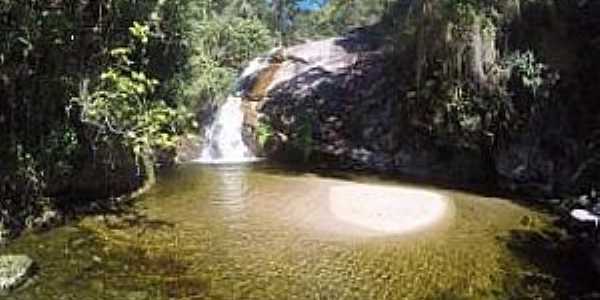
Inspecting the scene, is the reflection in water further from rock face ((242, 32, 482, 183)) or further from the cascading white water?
rock face ((242, 32, 482, 183))

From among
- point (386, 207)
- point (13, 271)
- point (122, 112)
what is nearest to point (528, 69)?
point (386, 207)

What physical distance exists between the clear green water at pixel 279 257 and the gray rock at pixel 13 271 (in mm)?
199

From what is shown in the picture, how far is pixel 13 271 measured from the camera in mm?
10930

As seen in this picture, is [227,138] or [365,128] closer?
[365,128]

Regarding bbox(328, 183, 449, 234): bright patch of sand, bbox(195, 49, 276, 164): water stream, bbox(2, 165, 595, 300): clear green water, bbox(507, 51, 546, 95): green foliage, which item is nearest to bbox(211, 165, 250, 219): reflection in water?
bbox(2, 165, 595, 300): clear green water

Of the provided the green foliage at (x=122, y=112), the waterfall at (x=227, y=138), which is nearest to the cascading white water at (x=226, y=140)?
the waterfall at (x=227, y=138)

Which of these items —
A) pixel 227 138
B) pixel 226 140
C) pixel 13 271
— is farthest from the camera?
pixel 227 138

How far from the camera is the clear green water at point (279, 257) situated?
11133 mm

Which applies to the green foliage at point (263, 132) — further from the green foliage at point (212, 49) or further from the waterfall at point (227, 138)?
the green foliage at point (212, 49)

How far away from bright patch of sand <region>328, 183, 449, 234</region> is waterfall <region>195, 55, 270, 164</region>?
7094 millimetres

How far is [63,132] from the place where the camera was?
14789mm

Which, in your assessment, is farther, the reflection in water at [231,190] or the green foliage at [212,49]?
the green foliage at [212,49]

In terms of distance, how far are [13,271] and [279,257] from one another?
4.63m

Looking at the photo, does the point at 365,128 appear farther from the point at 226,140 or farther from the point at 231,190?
the point at 231,190
